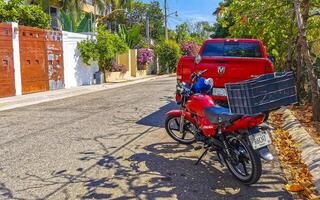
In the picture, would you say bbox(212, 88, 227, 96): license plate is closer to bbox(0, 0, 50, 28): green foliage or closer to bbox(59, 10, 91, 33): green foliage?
bbox(0, 0, 50, 28): green foliage

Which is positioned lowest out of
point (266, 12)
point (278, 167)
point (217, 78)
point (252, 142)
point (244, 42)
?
point (278, 167)

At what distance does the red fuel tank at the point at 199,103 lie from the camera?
6.12 m

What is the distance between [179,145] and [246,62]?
2.41 metres

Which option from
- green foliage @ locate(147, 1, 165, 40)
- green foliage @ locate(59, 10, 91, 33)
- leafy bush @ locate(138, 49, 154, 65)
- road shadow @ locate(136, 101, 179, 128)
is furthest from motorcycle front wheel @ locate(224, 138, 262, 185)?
green foliage @ locate(147, 1, 165, 40)

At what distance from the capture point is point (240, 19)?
11406mm

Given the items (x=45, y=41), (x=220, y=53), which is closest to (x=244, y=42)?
(x=220, y=53)

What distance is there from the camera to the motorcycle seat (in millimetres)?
5392

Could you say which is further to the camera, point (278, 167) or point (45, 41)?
point (45, 41)

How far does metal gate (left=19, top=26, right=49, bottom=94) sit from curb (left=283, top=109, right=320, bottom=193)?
490 inches

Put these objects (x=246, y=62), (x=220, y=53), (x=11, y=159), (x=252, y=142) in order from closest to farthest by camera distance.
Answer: (x=252, y=142), (x=11, y=159), (x=246, y=62), (x=220, y=53)

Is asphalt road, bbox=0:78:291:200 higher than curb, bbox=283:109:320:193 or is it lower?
lower

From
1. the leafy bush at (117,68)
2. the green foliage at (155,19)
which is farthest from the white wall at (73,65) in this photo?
the green foliage at (155,19)

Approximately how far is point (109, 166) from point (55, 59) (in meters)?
15.6

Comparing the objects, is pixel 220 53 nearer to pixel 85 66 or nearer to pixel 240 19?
pixel 240 19
